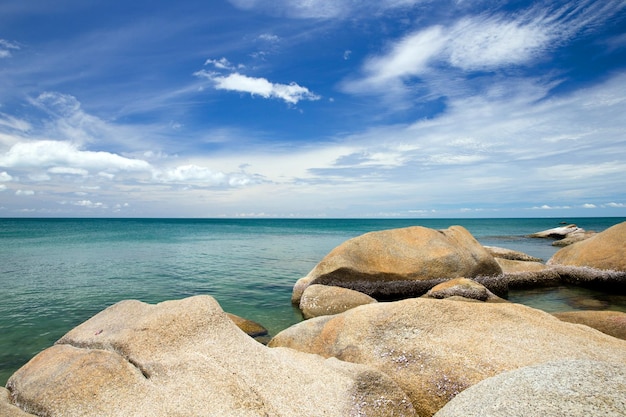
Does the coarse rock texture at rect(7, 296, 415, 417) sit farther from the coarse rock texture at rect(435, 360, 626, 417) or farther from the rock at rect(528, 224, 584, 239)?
the rock at rect(528, 224, 584, 239)

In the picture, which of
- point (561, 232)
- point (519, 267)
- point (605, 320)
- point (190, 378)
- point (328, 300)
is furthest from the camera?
point (561, 232)

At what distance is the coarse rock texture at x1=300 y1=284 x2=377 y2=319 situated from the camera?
1159cm

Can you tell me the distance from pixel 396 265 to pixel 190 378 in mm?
10211

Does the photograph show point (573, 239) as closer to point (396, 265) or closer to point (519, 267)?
point (519, 267)

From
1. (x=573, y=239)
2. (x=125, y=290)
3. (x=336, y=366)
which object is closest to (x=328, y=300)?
(x=336, y=366)

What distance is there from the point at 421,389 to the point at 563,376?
2097mm

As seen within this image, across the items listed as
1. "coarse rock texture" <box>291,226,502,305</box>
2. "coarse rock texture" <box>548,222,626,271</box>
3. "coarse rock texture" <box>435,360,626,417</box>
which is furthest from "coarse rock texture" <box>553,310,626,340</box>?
"coarse rock texture" <box>548,222,626,271</box>

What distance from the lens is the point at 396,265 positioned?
13.5 metres

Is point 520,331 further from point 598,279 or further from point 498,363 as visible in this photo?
point 598,279

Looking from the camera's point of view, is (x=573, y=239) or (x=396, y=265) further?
(x=573, y=239)

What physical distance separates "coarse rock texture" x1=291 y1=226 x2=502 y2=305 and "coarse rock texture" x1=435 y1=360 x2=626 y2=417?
9.79 meters

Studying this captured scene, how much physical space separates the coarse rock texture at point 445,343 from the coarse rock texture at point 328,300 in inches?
191

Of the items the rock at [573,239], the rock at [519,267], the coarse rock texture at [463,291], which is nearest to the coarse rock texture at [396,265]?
the coarse rock texture at [463,291]

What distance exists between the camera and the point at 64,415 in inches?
158
